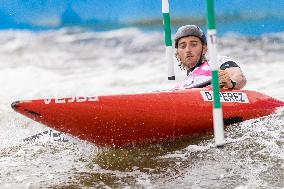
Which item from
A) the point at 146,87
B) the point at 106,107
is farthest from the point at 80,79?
the point at 106,107

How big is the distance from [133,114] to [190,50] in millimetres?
1691

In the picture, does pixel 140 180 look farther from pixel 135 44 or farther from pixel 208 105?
pixel 135 44

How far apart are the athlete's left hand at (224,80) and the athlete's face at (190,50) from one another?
0.59 meters

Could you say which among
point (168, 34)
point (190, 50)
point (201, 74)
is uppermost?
point (168, 34)

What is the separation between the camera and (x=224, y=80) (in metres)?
6.01

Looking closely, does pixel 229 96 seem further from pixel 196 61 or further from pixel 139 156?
pixel 139 156

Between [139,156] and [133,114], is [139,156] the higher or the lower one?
the lower one

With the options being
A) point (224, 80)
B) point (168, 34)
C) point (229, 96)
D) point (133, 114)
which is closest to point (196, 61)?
point (168, 34)

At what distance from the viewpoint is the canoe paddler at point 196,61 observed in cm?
621

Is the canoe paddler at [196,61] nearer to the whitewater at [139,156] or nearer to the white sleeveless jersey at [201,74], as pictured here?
the white sleeveless jersey at [201,74]

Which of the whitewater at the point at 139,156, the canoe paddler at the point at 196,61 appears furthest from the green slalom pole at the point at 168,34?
the whitewater at the point at 139,156

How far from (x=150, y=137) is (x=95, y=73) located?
10208 mm

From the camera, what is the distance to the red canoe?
4793 millimetres

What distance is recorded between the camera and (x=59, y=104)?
475cm
